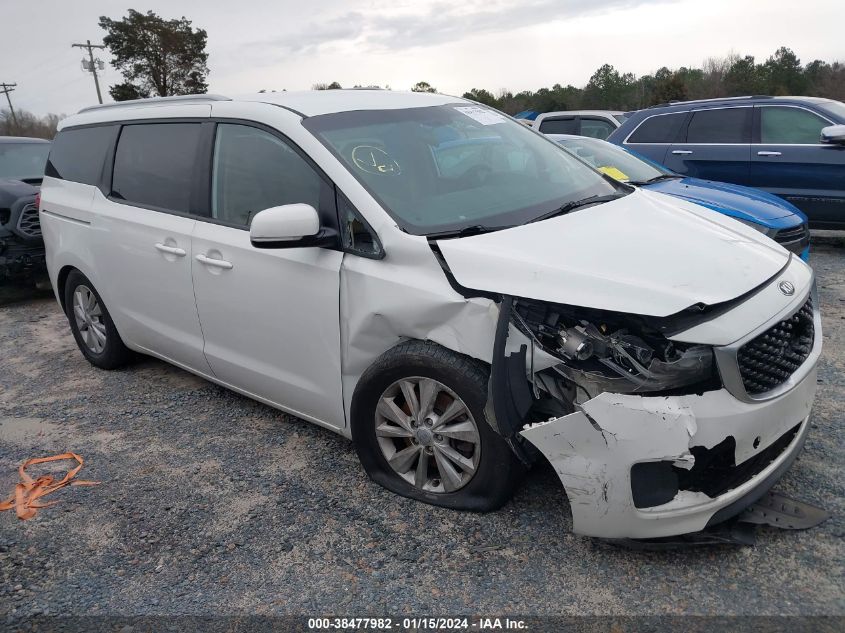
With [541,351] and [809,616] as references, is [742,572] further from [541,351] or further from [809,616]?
[541,351]

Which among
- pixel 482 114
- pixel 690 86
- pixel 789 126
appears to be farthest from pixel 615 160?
pixel 690 86

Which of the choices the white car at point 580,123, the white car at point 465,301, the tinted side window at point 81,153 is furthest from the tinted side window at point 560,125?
the tinted side window at point 81,153

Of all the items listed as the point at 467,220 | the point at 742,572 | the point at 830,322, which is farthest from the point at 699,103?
the point at 742,572

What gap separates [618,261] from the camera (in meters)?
2.48

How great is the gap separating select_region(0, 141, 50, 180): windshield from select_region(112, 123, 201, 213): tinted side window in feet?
17.2

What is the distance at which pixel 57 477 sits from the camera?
11.4 feet

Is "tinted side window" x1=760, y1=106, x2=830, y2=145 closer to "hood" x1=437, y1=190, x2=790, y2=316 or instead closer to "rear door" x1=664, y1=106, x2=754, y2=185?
"rear door" x1=664, y1=106, x2=754, y2=185

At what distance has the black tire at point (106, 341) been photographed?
179 inches

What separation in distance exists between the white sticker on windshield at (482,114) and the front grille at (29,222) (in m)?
5.31

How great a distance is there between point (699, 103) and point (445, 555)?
7.03 metres

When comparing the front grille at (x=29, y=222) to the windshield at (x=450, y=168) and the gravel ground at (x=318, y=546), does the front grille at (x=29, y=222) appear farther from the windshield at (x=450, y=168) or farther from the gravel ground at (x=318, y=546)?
the windshield at (x=450, y=168)

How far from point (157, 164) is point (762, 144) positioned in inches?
252

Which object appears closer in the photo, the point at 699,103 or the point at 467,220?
the point at 467,220

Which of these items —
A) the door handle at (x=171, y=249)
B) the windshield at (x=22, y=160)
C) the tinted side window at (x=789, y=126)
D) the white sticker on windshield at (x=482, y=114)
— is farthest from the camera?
the windshield at (x=22, y=160)
